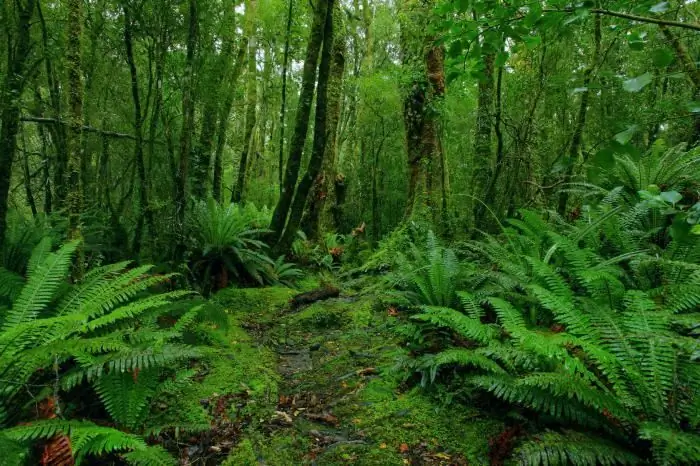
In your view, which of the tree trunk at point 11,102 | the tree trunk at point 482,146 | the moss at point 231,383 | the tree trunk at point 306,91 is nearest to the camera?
the moss at point 231,383

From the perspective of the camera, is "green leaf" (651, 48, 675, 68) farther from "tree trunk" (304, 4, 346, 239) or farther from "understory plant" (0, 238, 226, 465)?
"tree trunk" (304, 4, 346, 239)

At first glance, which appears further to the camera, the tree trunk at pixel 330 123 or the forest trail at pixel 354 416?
the tree trunk at pixel 330 123

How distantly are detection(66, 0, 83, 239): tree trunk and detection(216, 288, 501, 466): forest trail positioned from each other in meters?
2.20

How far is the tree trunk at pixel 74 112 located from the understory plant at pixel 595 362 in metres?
3.37

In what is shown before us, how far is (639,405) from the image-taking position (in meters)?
2.22

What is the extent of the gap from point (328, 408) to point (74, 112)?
3542 mm

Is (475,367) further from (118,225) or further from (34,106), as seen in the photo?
(34,106)

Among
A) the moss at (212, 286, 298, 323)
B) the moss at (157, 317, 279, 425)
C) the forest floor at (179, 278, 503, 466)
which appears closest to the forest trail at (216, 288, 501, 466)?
the forest floor at (179, 278, 503, 466)

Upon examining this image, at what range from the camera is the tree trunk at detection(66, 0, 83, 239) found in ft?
12.6

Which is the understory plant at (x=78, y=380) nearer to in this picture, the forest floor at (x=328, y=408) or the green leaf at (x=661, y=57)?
the forest floor at (x=328, y=408)

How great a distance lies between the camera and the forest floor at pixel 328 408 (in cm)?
254

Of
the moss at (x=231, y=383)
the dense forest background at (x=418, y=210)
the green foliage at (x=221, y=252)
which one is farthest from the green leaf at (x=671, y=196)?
the green foliage at (x=221, y=252)

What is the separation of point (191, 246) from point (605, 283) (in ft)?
16.6

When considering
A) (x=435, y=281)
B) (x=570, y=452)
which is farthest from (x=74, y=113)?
(x=570, y=452)
